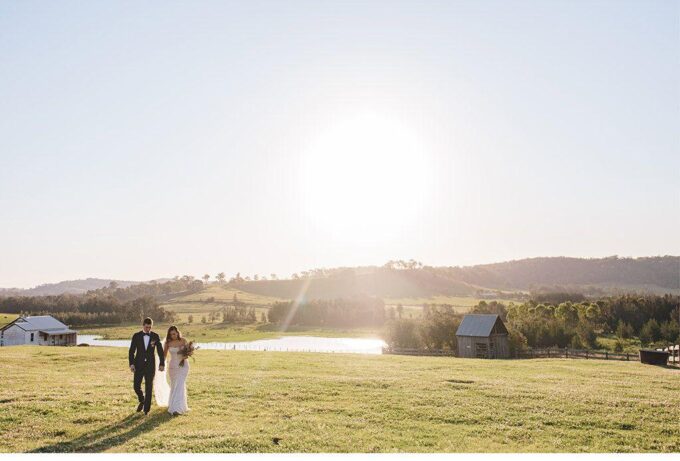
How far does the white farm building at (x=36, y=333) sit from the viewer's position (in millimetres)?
85500

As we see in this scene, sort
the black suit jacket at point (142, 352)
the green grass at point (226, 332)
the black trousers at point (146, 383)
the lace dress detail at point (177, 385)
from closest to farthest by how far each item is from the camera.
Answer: the black trousers at point (146, 383) → the lace dress detail at point (177, 385) → the black suit jacket at point (142, 352) → the green grass at point (226, 332)

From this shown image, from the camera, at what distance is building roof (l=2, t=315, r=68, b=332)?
86.4m

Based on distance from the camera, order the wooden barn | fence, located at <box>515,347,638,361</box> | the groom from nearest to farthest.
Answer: the groom
fence, located at <box>515,347,638,361</box>
the wooden barn

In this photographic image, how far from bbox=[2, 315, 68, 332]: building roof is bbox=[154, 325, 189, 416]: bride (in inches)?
3181

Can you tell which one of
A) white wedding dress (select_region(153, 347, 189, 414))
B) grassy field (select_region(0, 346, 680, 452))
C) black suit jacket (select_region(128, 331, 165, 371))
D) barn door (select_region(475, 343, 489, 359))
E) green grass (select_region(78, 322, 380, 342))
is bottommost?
green grass (select_region(78, 322, 380, 342))

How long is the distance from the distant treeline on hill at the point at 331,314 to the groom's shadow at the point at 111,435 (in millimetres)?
135772

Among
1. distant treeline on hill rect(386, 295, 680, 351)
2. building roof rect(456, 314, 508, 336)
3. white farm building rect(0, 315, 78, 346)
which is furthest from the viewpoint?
white farm building rect(0, 315, 78, 346)

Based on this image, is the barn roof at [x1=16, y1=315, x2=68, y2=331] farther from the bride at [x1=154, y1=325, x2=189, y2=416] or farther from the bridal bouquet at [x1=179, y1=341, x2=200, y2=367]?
the bridal bouquet at [x1=179, y1=341, x2=200, y2=367]

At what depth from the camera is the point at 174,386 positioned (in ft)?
60.5

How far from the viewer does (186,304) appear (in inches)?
7869

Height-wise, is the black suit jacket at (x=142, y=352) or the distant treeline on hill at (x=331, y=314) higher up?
the black suit jacket at (x=142, y=352)

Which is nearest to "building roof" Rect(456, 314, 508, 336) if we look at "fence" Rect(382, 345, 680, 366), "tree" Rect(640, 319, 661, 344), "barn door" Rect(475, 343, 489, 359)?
"barn door" Rect(475, 343, 489, 359)

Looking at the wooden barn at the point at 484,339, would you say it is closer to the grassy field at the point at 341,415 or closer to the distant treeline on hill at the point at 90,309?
the grassy field at the point at 341,415

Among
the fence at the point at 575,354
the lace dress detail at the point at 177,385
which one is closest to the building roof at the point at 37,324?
the fence at the point at 575,354
